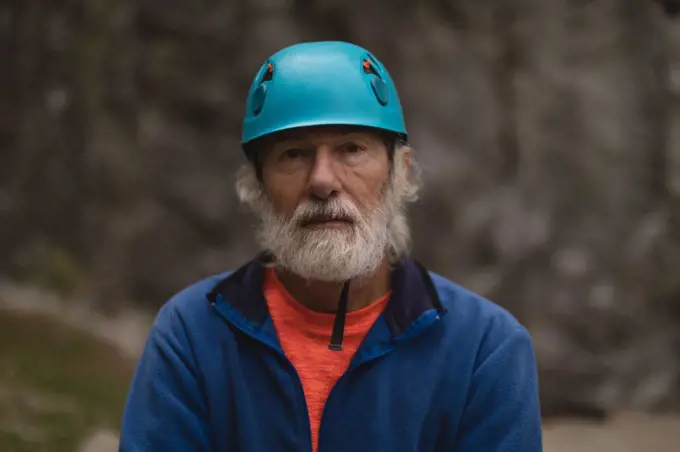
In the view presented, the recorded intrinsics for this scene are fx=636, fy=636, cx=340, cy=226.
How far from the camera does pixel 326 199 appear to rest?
4.96 ft

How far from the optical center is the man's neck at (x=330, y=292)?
1.64 m

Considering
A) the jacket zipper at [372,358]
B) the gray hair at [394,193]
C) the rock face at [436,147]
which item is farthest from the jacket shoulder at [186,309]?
the rock face at [436,147]

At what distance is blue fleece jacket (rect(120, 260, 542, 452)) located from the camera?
4.84 ft

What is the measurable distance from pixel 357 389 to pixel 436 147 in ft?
6.72

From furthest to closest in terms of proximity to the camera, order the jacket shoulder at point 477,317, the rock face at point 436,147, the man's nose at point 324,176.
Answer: the rock face at point 436,147 < the jacket shoulder at point 477,317 < the man's nose at point 324,176

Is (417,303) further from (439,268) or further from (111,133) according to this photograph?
(111,133)

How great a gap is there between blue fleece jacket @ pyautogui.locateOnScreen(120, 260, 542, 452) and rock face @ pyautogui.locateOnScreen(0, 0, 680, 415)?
68.6 inches

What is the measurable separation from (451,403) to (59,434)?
6.47 ft

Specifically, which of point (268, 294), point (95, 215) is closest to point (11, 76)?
point (95, 215)

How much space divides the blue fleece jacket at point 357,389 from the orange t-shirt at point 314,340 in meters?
0.04

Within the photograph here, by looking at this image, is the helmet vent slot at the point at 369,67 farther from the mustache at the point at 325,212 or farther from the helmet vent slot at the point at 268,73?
the mustache at the point at 325,212

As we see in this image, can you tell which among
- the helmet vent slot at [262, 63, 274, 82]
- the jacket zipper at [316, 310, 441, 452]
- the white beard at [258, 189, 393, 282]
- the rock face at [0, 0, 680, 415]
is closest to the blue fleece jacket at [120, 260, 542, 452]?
the jacket zipper at [316, 310, 441, 452]

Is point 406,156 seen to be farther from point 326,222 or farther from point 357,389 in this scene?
point 357,389

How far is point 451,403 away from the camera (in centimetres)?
151
